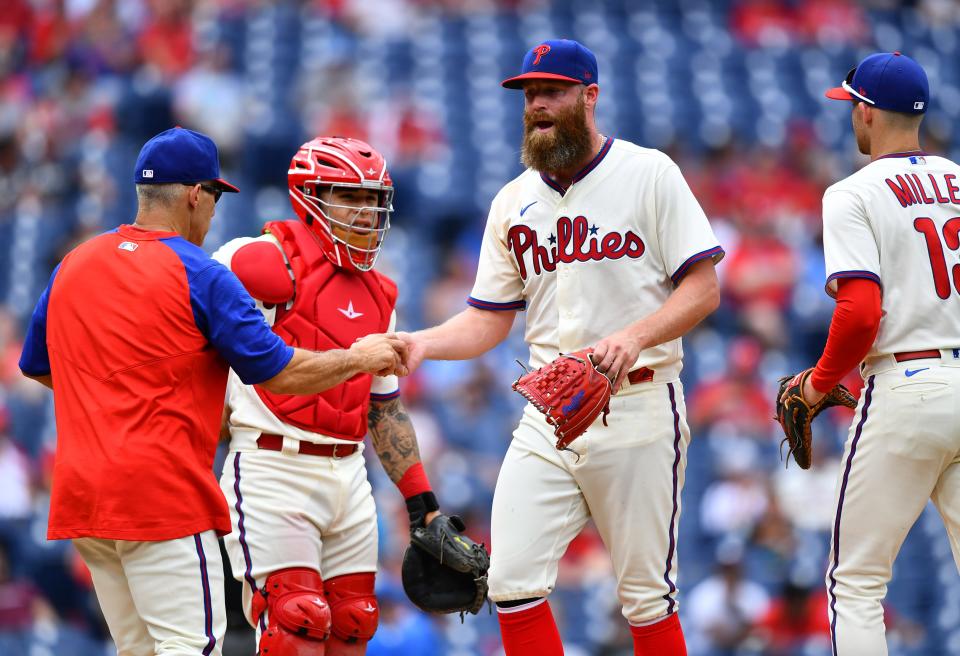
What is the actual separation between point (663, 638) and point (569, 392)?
105cm

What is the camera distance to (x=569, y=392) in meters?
4.84

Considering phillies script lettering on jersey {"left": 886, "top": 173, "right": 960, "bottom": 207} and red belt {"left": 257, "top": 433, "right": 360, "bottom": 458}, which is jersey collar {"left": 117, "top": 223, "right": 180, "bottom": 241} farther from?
phillies script lettering on jersey {"left": 886, "top": 173, "right": 960, "bottom": 207}

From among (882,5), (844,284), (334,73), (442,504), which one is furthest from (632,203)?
(882,5)

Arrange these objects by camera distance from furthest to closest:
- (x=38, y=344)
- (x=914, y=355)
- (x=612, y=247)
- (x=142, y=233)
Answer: (x=612, y=247) < (x=914, y=355) < (x=38, y=344) < (x=142, y=233)

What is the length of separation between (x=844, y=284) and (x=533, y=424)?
1278 mm

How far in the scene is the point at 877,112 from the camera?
522 cm

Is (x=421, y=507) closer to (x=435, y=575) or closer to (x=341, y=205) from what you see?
(x=435, y=575)

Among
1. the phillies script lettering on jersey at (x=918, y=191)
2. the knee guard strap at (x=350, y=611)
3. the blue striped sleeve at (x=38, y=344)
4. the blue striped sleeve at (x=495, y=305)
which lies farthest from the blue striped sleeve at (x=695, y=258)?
the blue striped sleeve at (x=38, y=344)

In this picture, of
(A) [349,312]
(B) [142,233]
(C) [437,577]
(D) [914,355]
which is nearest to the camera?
(B) [142,233]

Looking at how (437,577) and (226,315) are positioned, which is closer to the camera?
(226,315)

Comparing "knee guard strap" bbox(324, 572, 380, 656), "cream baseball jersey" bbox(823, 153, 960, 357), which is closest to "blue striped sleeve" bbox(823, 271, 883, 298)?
"cream baseball jersey" bbox(823, 153, 960, 357)

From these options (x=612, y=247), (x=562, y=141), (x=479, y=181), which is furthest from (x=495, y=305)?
(x=479, y=181)

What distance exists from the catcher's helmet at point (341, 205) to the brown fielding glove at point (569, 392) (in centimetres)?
96

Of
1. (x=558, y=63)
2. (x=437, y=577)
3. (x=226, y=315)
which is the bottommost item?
(x=437, y=577)
